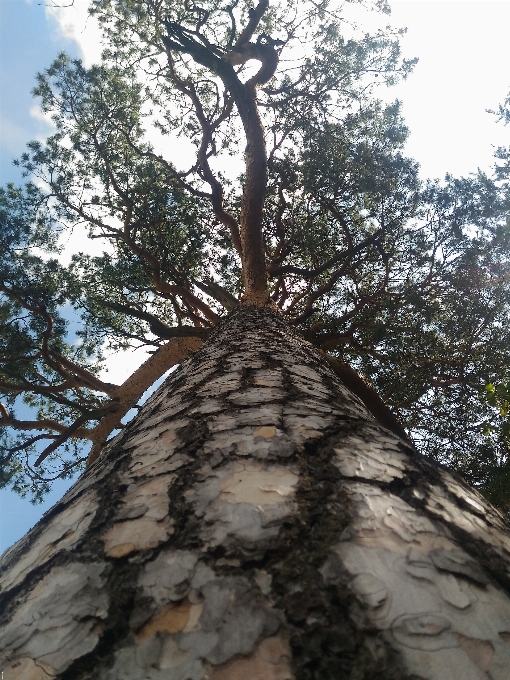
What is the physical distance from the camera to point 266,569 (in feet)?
2.37

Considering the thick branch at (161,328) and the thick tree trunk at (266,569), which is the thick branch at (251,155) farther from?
the thick tree trunk at (266,569)

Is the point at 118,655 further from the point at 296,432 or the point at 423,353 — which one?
the point at 423,353

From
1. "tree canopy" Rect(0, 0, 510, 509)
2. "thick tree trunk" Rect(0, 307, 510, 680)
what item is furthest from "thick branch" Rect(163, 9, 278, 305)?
"thick tree trunk" Rect(0, 307, 510, 680)

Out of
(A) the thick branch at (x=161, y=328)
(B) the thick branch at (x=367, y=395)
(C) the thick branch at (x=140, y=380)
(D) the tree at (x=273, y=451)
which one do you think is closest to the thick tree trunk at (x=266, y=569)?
(D) the tree at (x=273, y=451)

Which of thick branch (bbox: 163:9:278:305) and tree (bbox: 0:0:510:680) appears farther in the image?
thick branch (bbox: 163:9:278:305)

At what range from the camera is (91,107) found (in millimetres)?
7590

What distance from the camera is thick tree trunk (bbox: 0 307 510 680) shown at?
0.61 metres

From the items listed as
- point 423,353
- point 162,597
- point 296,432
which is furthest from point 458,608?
point 423,353

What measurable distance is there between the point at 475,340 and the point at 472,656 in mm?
6401

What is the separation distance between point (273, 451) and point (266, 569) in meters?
0.39

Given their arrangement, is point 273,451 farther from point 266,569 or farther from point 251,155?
point 251,155

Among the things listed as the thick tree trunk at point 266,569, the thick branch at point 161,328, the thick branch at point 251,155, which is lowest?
the thick tree trunk at point 266,569

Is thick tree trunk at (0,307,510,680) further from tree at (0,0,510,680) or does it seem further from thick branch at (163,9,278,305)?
thick branch at (163,9,278,305)

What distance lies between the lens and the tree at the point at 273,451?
2.11 feet
